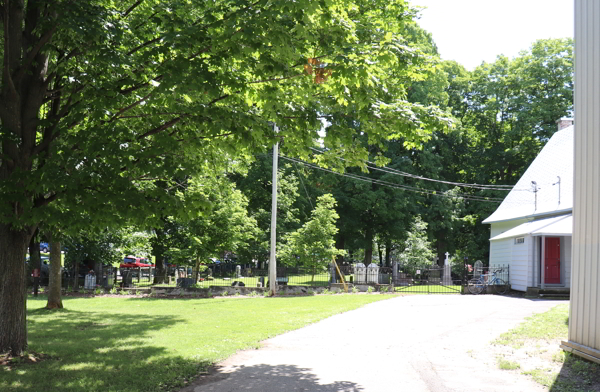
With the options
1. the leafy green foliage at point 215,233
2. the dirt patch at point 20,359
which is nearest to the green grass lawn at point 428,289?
the leafy green foliage at point 215,233

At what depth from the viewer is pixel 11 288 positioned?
8.94 metres

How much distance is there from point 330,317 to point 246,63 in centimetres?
935

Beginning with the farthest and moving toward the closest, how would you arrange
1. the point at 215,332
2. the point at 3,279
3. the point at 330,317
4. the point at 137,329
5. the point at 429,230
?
the point at 429,230
the point at 330,317
the point at 137,329
the point at 215,332
the point at 3,279

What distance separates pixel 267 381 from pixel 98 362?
129 inches

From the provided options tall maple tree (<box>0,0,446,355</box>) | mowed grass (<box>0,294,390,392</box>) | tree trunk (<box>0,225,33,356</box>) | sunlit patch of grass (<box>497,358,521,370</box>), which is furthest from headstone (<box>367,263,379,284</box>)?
tree trunk (<box>0,225,33,356</box>)

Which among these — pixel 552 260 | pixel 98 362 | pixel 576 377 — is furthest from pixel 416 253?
pixel 98 362

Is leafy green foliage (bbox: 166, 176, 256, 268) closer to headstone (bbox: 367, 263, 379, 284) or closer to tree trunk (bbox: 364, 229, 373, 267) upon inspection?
headstone (bbox: 367, 263, 379, 284)

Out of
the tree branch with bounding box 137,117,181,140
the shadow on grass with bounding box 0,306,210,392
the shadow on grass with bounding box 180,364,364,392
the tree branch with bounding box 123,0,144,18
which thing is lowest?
the shadow on grass with bounding box 0,306,210,392

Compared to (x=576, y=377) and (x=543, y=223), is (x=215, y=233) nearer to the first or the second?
(x=543, y=223)

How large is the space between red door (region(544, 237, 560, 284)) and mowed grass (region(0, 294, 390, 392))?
409 inches

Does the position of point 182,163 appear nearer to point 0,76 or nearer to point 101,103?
point 101,103

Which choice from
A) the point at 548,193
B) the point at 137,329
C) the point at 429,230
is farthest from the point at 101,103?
the point at 429,230

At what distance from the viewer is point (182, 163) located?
898 centimetres

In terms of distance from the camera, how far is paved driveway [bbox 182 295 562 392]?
748 cm
